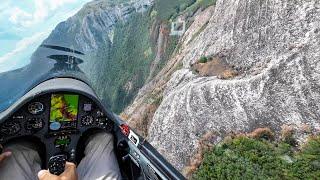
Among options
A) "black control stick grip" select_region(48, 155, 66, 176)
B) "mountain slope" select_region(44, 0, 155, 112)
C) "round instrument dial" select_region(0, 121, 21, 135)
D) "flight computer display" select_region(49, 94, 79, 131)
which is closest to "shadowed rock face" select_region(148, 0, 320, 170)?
"flight computer display" select_region(49, 94, 79, 131)

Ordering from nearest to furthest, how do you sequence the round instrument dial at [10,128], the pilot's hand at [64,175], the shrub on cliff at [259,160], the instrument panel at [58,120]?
the pilot's hand at [64,175] → the round instrument dial at [10,128] → the instrument panel at [58,120] → the shrub on cliff at [259,160]

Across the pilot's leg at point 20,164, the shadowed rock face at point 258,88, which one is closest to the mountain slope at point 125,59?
the shadowed rock face at point 258,88

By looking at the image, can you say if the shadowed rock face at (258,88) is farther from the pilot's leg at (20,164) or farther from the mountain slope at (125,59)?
the mountain slope at (125,59)

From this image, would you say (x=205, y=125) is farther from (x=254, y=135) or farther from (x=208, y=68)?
(x=208, y=68)

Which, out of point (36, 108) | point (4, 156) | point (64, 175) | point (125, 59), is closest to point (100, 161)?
point (64, 175)

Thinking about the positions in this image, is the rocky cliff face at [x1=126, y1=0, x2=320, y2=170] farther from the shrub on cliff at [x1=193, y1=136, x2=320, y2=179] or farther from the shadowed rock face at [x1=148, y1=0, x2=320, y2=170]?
the shrub on cliff at [x1=193, y1=136, x2=320, y2=179]

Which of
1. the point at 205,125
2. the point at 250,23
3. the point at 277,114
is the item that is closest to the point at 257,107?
the point at 277,114

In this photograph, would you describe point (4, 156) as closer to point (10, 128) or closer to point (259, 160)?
point (10, 128)
